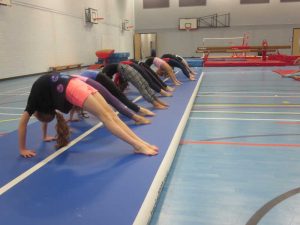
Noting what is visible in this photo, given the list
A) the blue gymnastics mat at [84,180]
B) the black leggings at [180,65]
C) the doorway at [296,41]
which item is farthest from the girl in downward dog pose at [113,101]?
the doorway at [296,41]

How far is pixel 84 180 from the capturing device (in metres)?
2.12

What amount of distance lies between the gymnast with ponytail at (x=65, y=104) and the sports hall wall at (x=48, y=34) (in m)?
7.92

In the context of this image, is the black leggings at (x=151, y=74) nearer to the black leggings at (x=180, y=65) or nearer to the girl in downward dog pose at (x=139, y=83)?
the girl in downward dog pose at (x=139, y=83)

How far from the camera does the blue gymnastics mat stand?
170 cm

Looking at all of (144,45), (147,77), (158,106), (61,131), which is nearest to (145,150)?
(61,131)

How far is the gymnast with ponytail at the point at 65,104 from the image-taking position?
8.07 feet

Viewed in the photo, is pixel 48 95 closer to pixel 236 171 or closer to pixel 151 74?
pixel 236 171

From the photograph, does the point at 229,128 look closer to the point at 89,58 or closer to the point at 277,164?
the point at 277,164

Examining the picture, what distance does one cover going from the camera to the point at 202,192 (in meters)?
2.25

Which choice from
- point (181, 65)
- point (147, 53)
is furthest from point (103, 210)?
point (147, 53)

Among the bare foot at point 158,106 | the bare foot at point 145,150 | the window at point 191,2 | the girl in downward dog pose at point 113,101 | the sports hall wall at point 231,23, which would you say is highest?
the window at point 191,2

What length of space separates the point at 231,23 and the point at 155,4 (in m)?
5.37

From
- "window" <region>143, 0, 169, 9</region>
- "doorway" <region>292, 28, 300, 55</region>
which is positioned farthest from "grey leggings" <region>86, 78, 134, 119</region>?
"doorway" <region>292, 28, 300, 55</region>

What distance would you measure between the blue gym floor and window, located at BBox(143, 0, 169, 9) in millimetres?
18589
